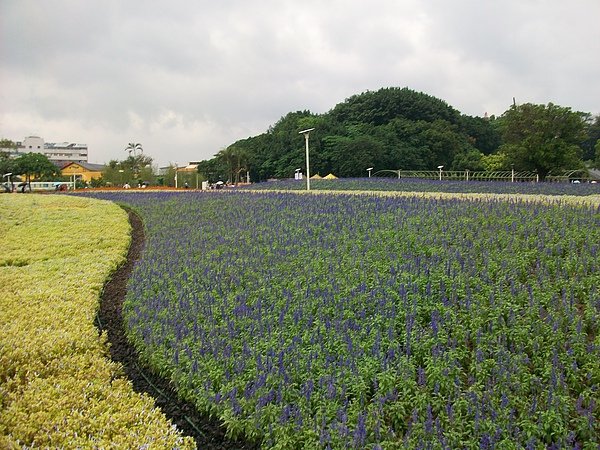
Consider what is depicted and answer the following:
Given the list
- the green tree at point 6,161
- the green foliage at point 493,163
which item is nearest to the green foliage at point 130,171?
the green tree at point 6,161

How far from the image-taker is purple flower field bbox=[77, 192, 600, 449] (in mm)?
3477

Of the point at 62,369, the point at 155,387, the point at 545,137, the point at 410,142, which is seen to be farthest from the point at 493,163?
the point at 62,369

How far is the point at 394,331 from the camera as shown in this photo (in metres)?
4.54

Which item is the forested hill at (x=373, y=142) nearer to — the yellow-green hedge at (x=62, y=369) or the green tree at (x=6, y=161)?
the green tree at (x=6, y=161)

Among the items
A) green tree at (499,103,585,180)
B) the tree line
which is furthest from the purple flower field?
the tree line

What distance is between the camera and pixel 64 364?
4984 mm

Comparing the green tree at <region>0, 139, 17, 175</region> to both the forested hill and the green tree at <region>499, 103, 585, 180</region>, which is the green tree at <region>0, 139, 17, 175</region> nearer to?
the forested hill

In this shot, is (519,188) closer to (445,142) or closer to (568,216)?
(568,216)

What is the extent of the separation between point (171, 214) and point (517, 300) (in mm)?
10565

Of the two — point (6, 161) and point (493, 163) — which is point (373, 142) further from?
point (6, 161)

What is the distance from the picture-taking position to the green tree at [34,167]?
36628mm

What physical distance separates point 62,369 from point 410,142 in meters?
47.0

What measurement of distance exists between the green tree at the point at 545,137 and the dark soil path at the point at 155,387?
27.0 metres

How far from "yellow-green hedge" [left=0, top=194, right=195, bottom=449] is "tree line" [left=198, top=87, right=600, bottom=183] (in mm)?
27056
